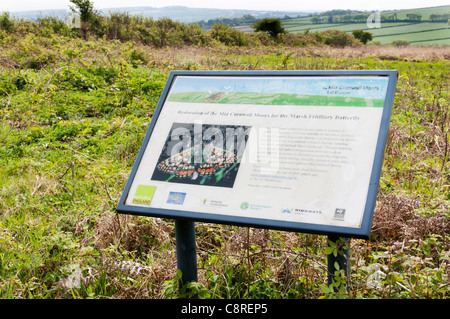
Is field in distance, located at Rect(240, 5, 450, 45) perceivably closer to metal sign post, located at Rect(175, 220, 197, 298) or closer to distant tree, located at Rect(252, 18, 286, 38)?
distant tree, located at Rect(252, 18, 286, 38)

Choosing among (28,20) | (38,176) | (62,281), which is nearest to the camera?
(62,281)

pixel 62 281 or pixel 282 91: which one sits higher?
pixel 282 91

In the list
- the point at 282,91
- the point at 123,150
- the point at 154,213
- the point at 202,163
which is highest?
the point at 282,91

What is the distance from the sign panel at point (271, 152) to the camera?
1656mm

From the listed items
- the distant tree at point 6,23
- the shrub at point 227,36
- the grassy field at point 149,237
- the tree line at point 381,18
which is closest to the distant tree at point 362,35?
the tree line at point 381,18

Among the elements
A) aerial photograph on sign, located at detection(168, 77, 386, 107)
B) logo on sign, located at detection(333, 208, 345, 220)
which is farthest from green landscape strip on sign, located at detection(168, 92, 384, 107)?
logo on sign, located at detection(333, 208, 345, 220)

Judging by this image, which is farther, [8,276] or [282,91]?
[8,276]

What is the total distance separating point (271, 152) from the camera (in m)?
1.82

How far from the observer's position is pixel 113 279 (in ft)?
8.02

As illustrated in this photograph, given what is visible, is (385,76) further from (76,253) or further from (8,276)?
(8,276)

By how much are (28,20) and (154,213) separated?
1998cm

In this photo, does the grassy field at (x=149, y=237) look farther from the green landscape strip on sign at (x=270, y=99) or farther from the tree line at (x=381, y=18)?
the tree line at (x=381, y=18)
